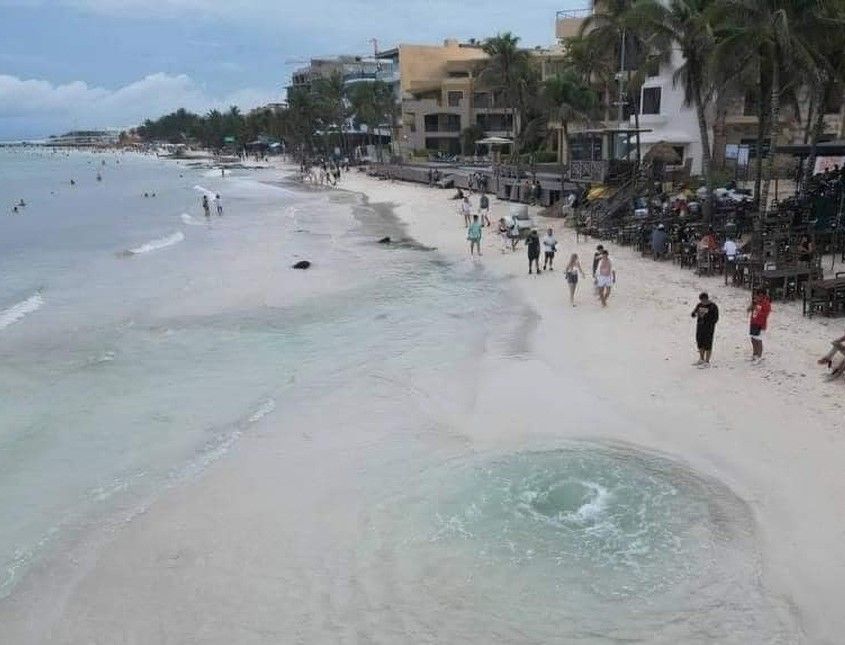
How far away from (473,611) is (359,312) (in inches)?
521

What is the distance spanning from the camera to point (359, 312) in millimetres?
19922

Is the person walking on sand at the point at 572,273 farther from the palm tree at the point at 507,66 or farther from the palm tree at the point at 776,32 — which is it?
the palm tree at the point at 507,66

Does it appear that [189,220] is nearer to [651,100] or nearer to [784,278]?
[651,100]

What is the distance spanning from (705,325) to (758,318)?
848 mm

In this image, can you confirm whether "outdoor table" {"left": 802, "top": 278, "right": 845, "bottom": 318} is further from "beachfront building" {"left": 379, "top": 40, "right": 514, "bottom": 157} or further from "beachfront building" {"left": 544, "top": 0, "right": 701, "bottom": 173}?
"beachfront building" {"left": 379, "top": 40, "right": 514, "bottom": 157}

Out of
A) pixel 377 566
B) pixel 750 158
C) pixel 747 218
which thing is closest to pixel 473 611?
pixel 377 566

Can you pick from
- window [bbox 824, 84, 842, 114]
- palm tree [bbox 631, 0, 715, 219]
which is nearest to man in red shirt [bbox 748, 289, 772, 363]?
palm tree [bbox 631, 0, 715, 219]

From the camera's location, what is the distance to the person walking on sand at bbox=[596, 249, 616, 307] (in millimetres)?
17516

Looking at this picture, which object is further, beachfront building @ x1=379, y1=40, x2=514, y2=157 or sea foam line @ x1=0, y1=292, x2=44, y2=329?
beachfront building @ x1=379, y1=40, x2=514, y2=157

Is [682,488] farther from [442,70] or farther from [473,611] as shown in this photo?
[442,70]

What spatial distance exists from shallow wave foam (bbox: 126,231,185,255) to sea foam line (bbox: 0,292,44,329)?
10012 millimetres

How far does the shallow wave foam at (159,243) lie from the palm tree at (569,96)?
867 inches

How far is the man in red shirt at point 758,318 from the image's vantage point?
12.1m

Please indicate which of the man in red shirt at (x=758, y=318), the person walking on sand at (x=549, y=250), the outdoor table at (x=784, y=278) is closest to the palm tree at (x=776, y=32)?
the outdoor table at (x=784, y=278)
